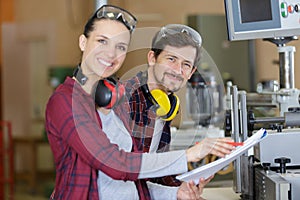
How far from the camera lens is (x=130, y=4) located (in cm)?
636

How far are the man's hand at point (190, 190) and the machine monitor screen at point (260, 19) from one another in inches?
19.3

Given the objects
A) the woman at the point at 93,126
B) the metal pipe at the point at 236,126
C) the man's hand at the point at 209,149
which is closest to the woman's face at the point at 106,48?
the woman at the point at 93,126

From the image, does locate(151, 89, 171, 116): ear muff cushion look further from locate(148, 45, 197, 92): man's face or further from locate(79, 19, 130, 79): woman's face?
locate(79, 19, 130, 79): woman's face

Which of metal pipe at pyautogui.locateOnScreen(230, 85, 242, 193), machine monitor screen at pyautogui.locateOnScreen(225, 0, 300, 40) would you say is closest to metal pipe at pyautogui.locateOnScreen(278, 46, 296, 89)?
machine monitor screen at pyautogui.locateOnScreen(225, 0, 300, 40)

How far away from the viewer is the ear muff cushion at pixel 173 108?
1.38 meters

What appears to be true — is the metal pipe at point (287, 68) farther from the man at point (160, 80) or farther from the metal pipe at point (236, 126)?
the man at point (160, 80)

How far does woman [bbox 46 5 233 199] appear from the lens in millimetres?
1236

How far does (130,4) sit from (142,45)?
16.9 feet

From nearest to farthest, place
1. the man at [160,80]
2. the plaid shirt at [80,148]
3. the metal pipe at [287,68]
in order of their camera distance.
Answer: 1. the plaid shirt at [80,148]
2. the man at [160,80]
3. the metal pipe at [287,68]

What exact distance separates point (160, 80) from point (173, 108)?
0.09 metres

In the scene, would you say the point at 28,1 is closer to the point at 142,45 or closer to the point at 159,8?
the point at 159,8

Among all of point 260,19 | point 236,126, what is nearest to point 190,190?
point 236,126

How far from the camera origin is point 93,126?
4.08 feet

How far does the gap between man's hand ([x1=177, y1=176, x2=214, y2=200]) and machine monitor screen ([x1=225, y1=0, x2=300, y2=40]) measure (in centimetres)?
49
